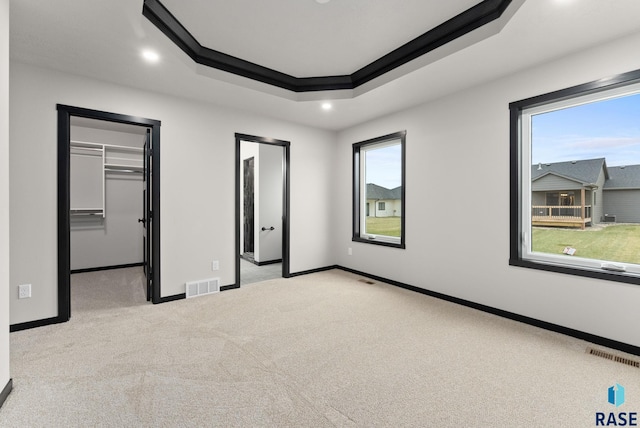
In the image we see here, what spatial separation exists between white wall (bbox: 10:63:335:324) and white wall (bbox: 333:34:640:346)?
1.25m

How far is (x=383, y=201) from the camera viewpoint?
15.3ft

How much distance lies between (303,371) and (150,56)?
2.97 m

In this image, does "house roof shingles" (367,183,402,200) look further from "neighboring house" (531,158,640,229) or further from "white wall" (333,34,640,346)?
"neighboring house" (531,158,640,229)

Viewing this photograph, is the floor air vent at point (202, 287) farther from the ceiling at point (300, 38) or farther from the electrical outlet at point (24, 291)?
the ceiling at point (300, 38)

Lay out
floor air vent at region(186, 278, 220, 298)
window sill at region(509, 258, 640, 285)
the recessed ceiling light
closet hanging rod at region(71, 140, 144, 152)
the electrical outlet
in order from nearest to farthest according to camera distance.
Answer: window sill at region(509, 258, 640, 285) → the recessed ceiling light → the electrical outlet → floor air vent at region(186, 278, 220, 298) → closet hanging rod at region(71, 140, 144, 152)

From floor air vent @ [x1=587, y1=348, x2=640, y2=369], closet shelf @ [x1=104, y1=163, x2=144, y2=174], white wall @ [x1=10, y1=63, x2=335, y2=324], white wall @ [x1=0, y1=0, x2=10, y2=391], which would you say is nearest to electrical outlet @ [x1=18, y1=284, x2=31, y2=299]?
white wall @ [x1=10, y1=63, x2=335, y2=324]

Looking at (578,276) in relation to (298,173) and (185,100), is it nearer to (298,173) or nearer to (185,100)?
(298,173)

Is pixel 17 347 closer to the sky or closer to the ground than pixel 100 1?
closer to the ground

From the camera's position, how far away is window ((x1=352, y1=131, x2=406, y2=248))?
430 cm

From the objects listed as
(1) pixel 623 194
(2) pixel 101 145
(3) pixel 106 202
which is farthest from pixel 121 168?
(1) pixel 623 194

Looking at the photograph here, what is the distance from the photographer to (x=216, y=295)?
3.74 m

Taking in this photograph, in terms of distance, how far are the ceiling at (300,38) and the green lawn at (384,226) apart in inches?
72.4

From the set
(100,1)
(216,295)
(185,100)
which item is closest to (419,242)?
(216,295)

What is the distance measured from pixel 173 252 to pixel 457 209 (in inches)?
137
